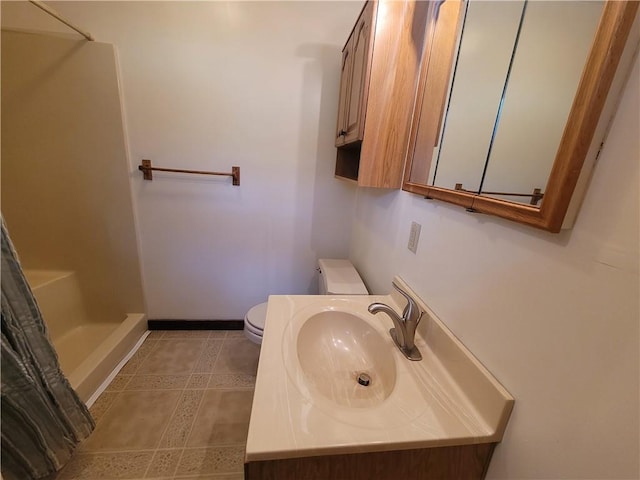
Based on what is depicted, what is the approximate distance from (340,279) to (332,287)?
12 cm

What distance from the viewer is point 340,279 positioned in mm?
1505

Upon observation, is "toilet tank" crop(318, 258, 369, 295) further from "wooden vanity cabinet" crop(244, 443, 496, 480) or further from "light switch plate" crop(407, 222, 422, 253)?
"wooden vanity cabinet" crop(244, 443, 496, 480)

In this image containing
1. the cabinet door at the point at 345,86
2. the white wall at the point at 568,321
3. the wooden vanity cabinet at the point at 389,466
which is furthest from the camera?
the cabinet door at the point at 345,86

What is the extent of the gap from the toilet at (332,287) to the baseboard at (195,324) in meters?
0.56

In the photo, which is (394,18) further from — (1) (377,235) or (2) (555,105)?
(1) (377,235)

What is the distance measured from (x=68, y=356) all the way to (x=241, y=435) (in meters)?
1.32

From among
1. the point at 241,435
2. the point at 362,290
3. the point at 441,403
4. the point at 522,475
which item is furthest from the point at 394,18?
the point at 241,435

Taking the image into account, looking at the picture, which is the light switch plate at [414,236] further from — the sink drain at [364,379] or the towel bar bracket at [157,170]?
the towel bar bracket at [157,170]

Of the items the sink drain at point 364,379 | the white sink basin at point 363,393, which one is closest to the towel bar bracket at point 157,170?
the white sink basin at point 363,393

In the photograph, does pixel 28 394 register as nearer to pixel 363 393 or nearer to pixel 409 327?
pixel 363 393

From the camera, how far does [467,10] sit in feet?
2.64

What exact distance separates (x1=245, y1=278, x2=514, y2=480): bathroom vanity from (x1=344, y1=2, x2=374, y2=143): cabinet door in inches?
34.6

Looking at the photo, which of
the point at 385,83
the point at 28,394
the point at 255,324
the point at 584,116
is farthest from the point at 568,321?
the point at 28,394

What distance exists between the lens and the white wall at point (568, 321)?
384 millimetres
